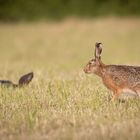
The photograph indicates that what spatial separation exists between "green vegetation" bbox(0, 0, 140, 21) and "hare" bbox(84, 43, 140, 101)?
74.2ft

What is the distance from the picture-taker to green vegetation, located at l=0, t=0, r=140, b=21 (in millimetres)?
32500

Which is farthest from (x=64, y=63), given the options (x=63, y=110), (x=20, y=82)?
(x=63, y=110)

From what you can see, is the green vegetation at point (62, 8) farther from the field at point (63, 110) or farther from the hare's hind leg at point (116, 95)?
the hare's hind leg at point (116, 95)

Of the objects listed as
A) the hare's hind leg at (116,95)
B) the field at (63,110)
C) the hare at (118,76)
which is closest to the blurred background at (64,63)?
the field at (63,110)

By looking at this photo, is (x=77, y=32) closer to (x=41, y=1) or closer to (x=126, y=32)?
(x=126, y=32)

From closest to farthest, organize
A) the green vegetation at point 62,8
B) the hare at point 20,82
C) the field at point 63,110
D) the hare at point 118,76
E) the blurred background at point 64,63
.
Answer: the field at point 63,110 → the blurred background at point 64,63 → the hare at point 118,76 → the hare at point 20,82 → the green vegetation at point 62,8

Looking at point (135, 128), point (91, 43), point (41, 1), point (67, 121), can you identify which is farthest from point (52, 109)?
point (41, 1)

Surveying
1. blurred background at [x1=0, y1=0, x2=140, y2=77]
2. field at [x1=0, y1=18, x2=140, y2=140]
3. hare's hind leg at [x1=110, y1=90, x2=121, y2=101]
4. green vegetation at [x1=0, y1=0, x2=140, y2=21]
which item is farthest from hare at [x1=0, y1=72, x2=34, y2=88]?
green vegetation at [x1=0, y1=0, x2=140, y2=21]

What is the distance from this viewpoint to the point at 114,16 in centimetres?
3133

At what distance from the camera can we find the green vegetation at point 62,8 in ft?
107

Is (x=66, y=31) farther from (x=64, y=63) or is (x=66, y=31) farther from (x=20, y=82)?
(x=20, y=82)

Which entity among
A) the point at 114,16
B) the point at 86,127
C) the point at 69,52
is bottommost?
the point at 86,127

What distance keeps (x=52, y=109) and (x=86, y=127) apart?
1.35 m

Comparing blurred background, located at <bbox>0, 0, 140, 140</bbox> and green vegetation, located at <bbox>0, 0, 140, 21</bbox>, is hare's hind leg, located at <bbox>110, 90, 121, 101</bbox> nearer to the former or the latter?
blurred background, located at <bbox>0, 0, 140, 140</bbox>
